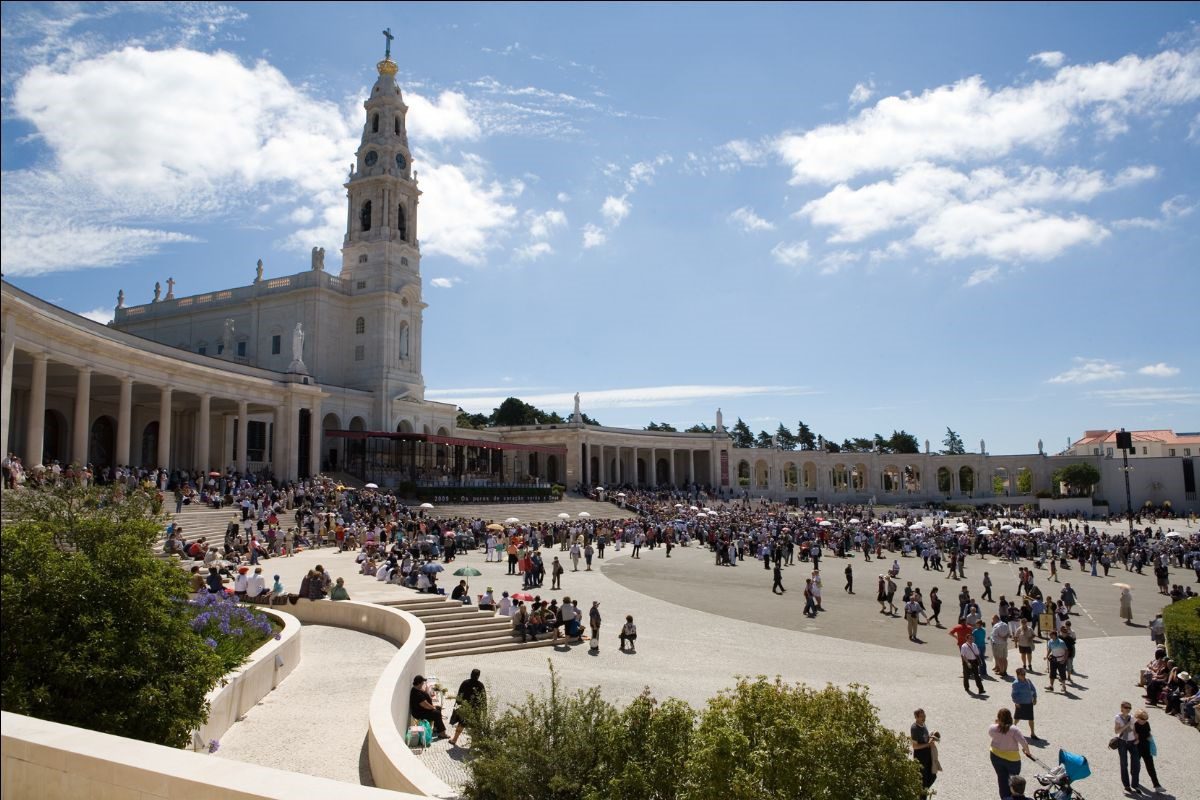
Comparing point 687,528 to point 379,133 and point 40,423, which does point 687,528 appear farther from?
point 379,133

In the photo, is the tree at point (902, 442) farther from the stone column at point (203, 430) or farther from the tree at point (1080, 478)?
the stone column at point (203, 430)

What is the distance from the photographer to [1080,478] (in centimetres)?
8500

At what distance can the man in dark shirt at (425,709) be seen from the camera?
37.7ft

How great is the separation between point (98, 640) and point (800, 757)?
6.83 meters

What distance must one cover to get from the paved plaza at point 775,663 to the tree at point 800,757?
2.08 metres

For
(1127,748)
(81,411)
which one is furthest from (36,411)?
(1127,748)

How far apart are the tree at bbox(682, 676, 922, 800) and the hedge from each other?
11.9 m

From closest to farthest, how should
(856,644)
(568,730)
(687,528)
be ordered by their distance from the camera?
1. (568,730)
2. (856,644)
3. (687,528)

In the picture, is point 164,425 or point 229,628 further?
point 164,425

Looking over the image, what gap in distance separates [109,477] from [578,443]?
43144 mm

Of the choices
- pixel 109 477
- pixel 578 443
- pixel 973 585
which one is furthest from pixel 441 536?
pixel 578 443

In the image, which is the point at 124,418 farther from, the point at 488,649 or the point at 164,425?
the point at 488,649

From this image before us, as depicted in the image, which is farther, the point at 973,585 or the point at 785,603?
the point at 973,585

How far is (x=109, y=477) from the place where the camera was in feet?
99.2
